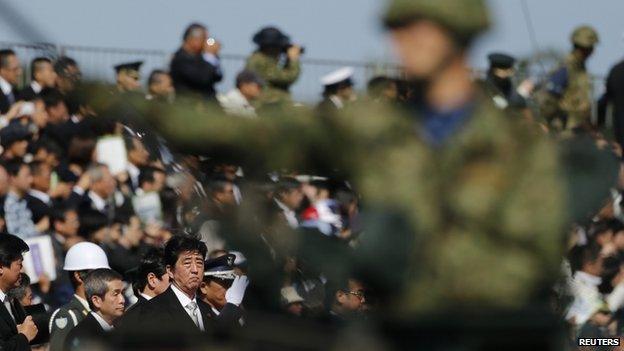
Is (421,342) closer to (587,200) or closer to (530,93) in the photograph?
(587,200)

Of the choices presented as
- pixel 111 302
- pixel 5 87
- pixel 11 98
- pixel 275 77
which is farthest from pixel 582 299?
pixel 5 87

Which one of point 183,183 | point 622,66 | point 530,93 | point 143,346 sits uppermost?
point 622,66

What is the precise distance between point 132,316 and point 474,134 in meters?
4.21

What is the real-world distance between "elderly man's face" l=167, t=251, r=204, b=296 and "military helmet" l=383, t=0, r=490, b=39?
4.85 m

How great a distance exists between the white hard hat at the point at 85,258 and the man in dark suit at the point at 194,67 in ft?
6.12

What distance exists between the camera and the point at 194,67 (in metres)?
5.95

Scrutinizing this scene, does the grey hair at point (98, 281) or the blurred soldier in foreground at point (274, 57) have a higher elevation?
the blurred soldier in foreground at point (274, 57)

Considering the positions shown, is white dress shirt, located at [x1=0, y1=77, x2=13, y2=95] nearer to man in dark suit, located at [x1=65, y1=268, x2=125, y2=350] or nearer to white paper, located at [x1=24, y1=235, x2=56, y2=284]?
white paper, located at [x1=24, y1=235, x2=56, y2=284]

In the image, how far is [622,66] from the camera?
9898 mm

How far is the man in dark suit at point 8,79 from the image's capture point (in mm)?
12258

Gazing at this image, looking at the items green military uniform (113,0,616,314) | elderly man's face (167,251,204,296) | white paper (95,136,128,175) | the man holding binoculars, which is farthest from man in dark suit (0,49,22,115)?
green military uniform (113,0,616,314)

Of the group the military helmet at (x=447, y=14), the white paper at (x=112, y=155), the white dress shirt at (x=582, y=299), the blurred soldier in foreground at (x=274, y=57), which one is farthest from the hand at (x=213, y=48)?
the military helmet at (x=447, y=14)

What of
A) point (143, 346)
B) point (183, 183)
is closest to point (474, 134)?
point (183, 183)

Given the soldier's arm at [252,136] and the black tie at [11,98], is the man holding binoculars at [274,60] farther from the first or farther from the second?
the black tie at [11,98]
